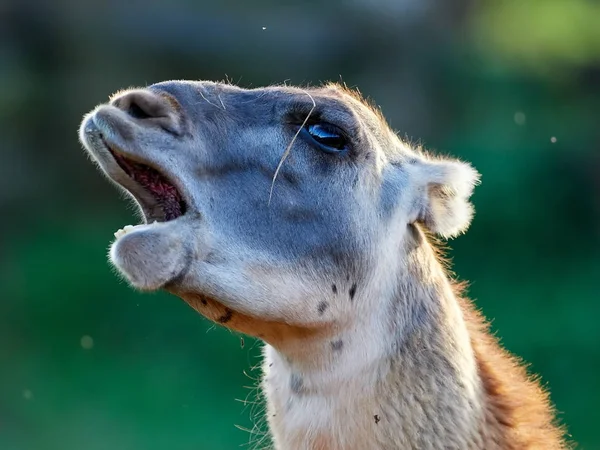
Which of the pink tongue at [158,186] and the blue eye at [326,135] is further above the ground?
the blue eye at [326,135]

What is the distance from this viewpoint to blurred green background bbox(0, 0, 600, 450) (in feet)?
36.3

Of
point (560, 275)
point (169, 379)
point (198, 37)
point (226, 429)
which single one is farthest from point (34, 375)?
point (560, 275)

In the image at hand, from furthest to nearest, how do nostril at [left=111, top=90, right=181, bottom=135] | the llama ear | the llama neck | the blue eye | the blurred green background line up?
1. the blurred green background
2. the llama ear
3. the blue eye
4. the llama neck
5. nostril at [left=111, top=90, right=181, bottom=135]

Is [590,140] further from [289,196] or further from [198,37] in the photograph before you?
[289,196]

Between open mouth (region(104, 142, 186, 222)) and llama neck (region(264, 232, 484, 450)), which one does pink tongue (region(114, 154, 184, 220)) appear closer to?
open mouth (region(104, 142, 186, 222))

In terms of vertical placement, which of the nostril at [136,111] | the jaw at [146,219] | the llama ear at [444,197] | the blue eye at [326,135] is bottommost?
the jaw at [146,219]

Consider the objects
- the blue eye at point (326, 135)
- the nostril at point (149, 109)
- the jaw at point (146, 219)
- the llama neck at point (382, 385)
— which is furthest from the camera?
the blue eye at point (326, 135)

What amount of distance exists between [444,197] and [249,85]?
865 cm

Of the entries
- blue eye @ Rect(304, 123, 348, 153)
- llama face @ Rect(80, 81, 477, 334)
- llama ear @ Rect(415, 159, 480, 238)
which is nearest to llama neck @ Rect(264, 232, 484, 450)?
llama face @ Rect(80, 81, 477, 334)

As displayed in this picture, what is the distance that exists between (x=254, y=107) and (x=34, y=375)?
26.6 feet

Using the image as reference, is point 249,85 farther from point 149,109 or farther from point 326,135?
point 149,109

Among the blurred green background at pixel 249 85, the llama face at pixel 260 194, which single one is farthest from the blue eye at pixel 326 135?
the blurred green background at pixel 249 85

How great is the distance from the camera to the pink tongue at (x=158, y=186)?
3537 mm

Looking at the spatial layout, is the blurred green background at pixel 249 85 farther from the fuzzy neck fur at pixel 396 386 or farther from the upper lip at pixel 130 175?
the upper lip at pixel 130 175
